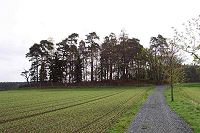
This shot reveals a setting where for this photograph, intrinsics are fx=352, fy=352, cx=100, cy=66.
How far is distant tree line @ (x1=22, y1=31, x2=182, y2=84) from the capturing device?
388ft

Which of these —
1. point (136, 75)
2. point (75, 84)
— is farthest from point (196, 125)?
point (136, 75)

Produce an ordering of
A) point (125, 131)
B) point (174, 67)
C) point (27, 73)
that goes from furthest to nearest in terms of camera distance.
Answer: point (27, 73) < point (174, 67) < point (125, 131)

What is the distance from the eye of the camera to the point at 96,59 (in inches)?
4722

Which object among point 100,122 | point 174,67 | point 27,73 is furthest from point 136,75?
point 100,122

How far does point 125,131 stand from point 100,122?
434cm

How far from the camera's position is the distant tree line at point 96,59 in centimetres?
11831

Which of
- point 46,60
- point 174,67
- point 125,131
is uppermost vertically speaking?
point 46,60

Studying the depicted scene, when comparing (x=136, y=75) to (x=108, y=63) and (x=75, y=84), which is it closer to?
(x=108, y=63)

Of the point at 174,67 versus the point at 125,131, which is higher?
the point at 174,67

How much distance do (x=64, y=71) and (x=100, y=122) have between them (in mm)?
101660

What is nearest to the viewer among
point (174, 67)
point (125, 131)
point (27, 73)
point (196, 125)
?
point (125, 131)

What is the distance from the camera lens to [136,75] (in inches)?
4774

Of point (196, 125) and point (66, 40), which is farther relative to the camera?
point (66, 40)

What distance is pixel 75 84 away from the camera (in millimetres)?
112500
